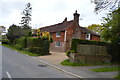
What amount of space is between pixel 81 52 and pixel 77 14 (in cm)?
1985

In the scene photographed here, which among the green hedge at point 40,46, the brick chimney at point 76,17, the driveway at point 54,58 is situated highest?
the brick chimney at point 76,17

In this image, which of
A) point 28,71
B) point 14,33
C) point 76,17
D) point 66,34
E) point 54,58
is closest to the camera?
point 28,71

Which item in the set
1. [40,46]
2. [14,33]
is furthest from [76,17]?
[14,33]

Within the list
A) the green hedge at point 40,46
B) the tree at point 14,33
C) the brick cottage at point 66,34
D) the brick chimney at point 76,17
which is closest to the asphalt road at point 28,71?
the green hedge at point 40,46

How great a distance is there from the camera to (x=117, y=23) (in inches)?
434

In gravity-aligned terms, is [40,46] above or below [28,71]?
above

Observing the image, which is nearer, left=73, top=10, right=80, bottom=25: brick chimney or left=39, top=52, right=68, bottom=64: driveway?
left=39, top=52, right=68, bottom=64: driveway

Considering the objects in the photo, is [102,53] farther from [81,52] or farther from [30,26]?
[30,26]

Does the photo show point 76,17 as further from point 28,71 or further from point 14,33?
point 28,71

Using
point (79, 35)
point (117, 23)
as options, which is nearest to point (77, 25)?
point (79, 35)

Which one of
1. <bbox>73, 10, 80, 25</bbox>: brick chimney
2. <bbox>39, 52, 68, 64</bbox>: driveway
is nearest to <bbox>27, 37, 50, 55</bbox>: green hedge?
<bbox>39, 52, 68, 64</bbox>: driveway

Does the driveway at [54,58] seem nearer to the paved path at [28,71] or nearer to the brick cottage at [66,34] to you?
the paved path at [28,71]

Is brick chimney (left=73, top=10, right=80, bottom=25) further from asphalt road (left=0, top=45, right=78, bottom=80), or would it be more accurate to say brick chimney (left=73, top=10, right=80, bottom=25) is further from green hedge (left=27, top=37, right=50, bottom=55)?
asphalt road (left=0, top=45, right=78, bottom=80)

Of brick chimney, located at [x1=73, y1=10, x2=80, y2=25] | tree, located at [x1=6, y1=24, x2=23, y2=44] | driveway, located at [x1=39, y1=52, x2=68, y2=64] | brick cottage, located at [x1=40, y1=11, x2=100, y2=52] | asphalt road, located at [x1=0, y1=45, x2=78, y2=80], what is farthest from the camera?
tree, located at [x1=6, y1=24, x2=23, y2=44]
